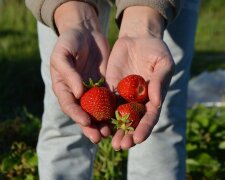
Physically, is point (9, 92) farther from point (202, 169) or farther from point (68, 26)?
point (68, 26)

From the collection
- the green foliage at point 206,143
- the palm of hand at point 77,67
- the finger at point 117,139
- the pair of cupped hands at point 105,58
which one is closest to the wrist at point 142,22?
the pair of cupped hands at point 105,58

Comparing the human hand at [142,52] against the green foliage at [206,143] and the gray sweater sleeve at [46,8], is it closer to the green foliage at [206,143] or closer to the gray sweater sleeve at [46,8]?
the gray sweater sleeve at [46,8]

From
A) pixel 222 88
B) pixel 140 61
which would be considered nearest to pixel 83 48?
pixel 140 61

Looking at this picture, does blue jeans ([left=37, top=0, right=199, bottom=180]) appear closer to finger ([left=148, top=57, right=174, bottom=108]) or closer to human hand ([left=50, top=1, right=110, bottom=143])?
human hand ([left=50, top=1, right=110, bottom=143])

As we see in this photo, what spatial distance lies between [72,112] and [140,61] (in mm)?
326

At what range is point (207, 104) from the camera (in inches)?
167

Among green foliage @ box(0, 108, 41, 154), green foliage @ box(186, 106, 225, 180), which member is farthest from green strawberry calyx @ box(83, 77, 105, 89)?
green foliage @ box(0, 108, 41, 154)

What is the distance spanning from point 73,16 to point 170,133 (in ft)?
2.16

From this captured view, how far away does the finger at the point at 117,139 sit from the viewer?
5.81 feet

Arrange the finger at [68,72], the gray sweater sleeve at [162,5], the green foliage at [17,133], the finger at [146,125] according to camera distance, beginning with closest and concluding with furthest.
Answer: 1. the finger at [146,125]
2. the finger at [68,72]
3. the gray sweater sleeve at [162,5]
4. the green foliage at [17,133]

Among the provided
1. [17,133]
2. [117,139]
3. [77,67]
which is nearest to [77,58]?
[77,67]

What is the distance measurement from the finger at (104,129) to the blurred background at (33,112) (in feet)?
3.80

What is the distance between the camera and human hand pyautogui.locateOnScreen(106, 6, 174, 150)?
1.88 m

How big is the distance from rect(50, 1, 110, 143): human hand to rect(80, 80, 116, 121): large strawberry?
0.02 metres
